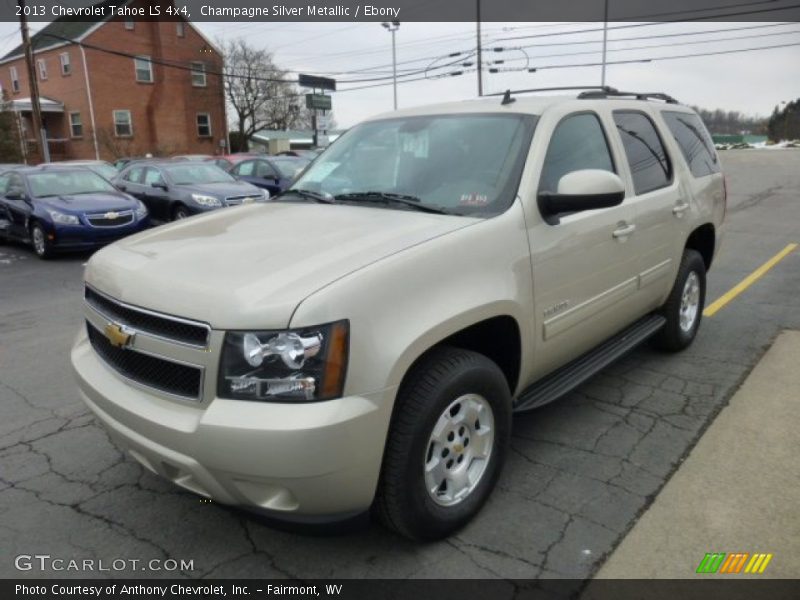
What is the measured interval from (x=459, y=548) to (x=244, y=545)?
95cm

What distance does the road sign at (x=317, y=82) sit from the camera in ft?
131

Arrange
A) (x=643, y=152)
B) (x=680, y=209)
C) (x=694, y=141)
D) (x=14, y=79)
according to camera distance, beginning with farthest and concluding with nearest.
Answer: (x=14, y=79) < (x=694, y=141) < (x=680, y=209) < (x=643, y=152)

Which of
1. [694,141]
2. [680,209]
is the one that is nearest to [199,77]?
[694,141]

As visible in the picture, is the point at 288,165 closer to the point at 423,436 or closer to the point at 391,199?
the point at 391,199

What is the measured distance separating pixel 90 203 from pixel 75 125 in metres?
30.3

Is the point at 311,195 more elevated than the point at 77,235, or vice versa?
the point at 311,195

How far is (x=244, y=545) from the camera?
9.27 feet

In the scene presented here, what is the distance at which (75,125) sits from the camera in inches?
1441

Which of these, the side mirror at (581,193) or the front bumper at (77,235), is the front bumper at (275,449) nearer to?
the side mirror at (581,193)

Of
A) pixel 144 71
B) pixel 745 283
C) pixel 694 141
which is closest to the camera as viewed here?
pixel 694 141

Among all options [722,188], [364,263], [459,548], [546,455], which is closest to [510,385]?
[546,455]

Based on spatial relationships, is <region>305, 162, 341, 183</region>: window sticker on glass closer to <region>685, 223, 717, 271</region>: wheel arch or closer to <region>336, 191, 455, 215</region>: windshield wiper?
<region>336, 191, 455, 215</region>: windshield wiper

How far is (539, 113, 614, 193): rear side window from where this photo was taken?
10.8 ft

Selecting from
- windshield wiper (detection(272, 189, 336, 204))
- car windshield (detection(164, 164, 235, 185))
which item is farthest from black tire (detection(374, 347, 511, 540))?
car windshield (detection(164, 164, 235, 185))
